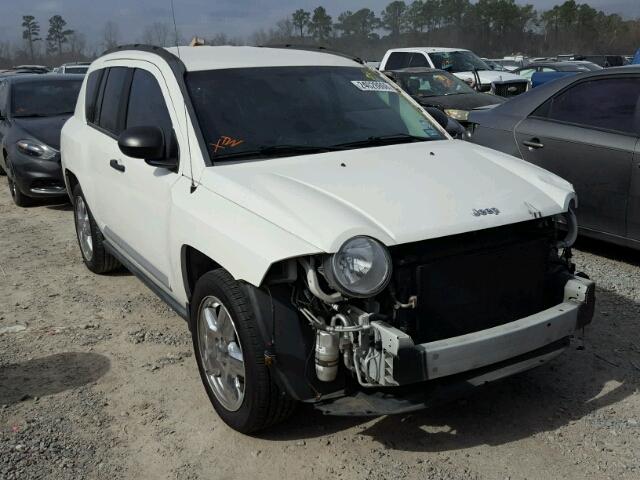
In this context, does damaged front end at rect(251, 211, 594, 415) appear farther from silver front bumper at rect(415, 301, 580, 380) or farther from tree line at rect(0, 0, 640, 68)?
tree line at rect(0, 0, 640, 68)

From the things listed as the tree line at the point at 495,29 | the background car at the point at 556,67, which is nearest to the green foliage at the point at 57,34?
the tree line at the point at 495,29

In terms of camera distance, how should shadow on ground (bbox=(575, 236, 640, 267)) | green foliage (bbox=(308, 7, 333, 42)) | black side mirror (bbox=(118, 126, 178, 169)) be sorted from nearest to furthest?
black side mirror (bbox=(118, 126, 178, 169)) → shadow on ground (bbox=(575, 236, 640, 267)) → green foliage (bbox=(308, 7, 333, 42))

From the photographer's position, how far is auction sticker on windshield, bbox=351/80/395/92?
4.38 m

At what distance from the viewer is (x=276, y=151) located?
3713 millimetres

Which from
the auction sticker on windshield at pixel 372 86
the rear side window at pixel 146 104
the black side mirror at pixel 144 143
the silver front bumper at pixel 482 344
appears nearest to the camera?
the silver front bumper at pixel 482 344

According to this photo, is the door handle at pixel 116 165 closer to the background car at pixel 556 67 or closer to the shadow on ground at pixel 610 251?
the shadow on ground at pixel 610 251

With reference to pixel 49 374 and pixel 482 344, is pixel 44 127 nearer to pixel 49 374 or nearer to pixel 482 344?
pixel 49 374

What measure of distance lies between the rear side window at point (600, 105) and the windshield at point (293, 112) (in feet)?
6.30

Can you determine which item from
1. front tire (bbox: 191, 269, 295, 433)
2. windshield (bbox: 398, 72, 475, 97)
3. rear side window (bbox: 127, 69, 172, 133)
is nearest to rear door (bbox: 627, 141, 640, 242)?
front tire (bbox: 191, 269, 295, 433)

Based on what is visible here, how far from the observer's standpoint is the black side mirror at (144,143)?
3633mm

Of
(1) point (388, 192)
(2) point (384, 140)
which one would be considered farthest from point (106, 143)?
(1) point (388, 192)

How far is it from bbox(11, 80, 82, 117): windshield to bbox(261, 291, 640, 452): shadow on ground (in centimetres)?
751

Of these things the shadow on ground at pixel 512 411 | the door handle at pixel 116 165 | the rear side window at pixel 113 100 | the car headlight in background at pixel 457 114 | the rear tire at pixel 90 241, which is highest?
the rear side window at pixel 113 100

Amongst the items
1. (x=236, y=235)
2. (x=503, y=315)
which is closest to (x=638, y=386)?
(x=503, y=315)
